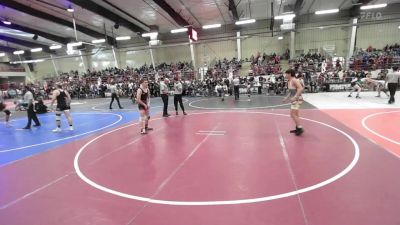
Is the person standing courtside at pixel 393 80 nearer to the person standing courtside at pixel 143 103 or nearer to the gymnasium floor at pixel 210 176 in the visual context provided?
the gymnasium floor at pixel 210 176

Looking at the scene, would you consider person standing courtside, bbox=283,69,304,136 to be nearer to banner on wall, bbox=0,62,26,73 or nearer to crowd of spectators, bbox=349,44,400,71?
crowd of spectators, bbox=349,44,400,71

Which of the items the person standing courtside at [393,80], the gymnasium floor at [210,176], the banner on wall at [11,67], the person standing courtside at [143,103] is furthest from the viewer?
the banner on wall at [11,67]

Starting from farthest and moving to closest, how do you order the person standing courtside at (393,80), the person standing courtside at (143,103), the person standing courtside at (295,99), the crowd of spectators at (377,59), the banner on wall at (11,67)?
the banner on wall at (11,67) < the crowd of spectators at (377,59) < the person standing courtside at (393,80) < the person standing courtside at (143,103) < the person standing courtside at (295,99)

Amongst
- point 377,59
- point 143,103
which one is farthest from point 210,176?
point 377,59

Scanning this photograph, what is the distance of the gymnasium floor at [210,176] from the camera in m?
3.29

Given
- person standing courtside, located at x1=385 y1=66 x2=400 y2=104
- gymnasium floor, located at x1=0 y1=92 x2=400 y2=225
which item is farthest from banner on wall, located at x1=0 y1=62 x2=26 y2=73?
person standing courtside, located at x1=385 y1=66 x2=400 y2=104

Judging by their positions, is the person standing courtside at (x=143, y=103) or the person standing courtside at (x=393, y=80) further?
the person standing courtside at (x=393, y=80)

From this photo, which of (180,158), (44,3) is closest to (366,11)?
(180,158)

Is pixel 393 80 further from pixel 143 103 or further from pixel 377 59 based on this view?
pixel 377 59

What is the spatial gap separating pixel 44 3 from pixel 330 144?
20977 mm

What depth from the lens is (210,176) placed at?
4.45 meters

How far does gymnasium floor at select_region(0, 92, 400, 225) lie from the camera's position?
10.8 feet

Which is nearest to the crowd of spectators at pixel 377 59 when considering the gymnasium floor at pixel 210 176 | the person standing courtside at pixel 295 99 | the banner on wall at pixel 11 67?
the gymnasium floor at pixel 210 176

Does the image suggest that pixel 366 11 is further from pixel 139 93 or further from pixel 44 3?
pixel 44 3
